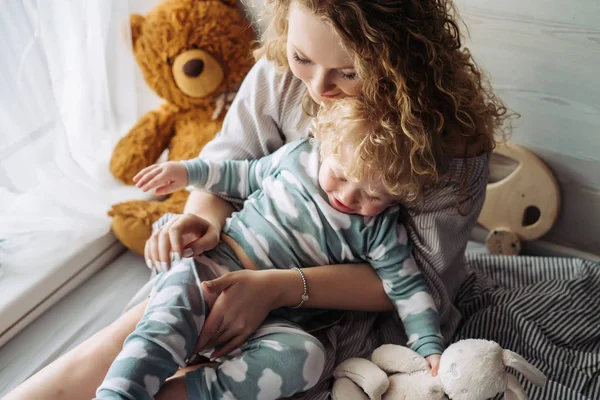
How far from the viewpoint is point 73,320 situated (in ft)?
4.04

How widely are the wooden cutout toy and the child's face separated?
526 mm

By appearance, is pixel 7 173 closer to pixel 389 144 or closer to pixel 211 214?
pixel 211 214

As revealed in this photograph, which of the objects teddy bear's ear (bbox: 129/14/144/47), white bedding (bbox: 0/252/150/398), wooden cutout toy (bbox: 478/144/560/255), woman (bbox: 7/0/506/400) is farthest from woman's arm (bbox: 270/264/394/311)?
teddy bear's ear (bbox: 129/14/144/47)

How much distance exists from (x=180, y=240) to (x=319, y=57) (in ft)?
1.21

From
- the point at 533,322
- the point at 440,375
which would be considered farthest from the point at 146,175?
the point at 533,322

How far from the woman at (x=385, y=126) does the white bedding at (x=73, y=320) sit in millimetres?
172

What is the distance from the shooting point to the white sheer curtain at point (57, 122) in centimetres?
113

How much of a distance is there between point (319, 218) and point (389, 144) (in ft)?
0.63

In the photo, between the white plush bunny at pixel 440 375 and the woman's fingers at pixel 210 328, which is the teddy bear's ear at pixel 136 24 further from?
the white plush bunny at pixel 440 375

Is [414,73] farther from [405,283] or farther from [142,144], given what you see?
[142,144]

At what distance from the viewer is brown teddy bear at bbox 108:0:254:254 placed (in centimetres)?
138

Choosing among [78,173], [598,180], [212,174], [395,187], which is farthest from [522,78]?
[78,173]

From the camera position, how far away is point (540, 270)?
4.42 ft

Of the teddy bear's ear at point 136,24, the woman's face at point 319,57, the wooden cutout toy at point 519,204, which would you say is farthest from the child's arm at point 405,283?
the teddy bear's ear at point 136,24
